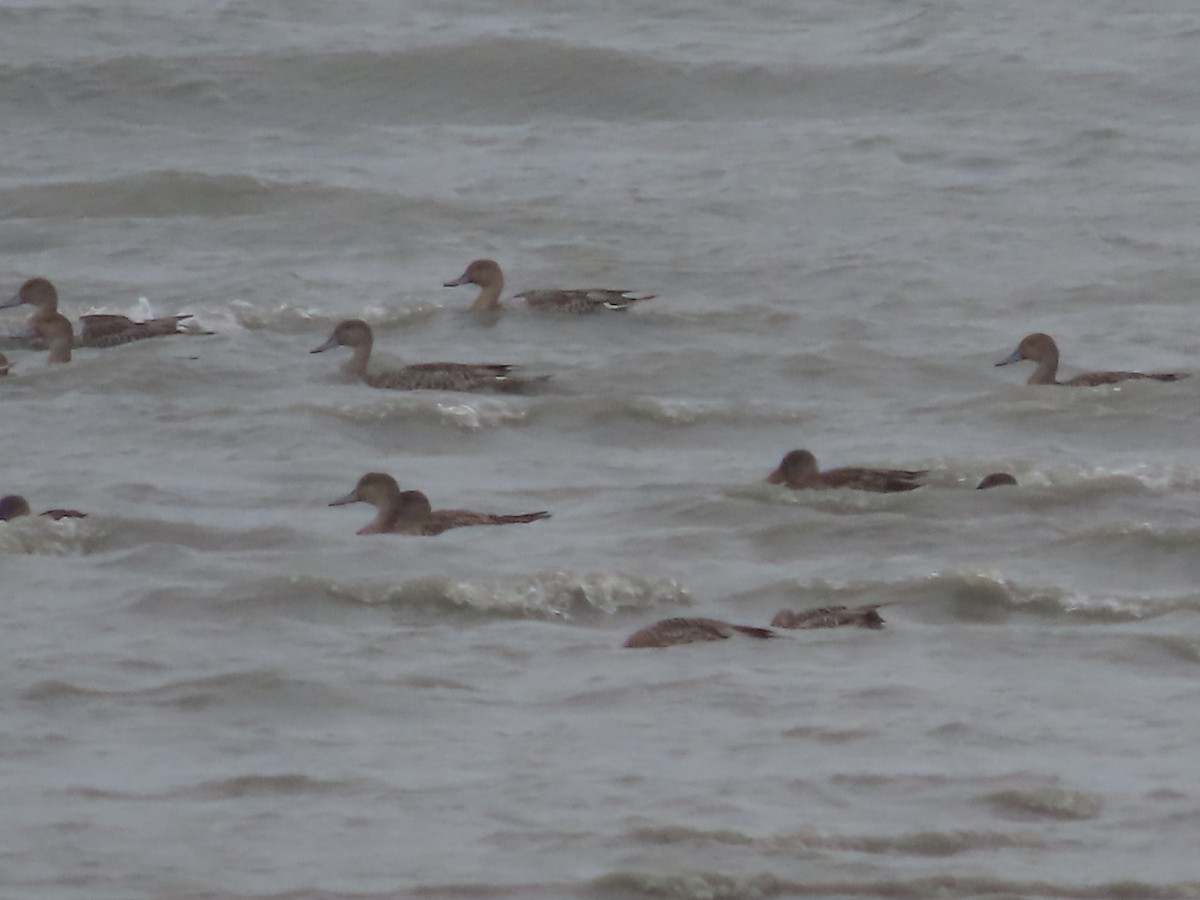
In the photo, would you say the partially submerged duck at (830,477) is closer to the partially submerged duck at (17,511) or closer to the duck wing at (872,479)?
the duck wing at (872,479)

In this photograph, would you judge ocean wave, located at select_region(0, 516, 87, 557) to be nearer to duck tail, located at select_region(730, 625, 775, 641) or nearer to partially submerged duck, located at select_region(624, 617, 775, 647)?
partially submerged duck, located at select_region(624, 617, 775, 647)

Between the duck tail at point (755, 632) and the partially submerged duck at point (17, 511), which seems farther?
the partially submerged duck at point (17, 511)

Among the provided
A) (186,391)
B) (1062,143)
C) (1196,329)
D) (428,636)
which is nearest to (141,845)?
(428,636)

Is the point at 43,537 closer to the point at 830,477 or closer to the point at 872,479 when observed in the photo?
the point at 830,477

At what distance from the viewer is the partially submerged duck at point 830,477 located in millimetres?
11445

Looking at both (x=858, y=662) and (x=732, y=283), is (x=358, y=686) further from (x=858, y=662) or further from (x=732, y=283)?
(x=732, y=283)

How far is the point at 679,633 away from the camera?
8.97 metres

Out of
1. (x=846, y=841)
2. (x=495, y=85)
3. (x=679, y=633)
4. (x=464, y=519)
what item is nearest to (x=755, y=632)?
(x=679, y=633)

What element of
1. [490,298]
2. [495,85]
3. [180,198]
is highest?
[495,85]

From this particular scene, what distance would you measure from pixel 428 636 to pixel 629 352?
5.87 meters

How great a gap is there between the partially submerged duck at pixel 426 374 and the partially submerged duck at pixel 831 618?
453 centimetres

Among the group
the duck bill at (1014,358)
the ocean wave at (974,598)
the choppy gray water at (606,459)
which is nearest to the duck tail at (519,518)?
the choppy gray water at (606,459)

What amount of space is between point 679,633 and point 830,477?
264 cm

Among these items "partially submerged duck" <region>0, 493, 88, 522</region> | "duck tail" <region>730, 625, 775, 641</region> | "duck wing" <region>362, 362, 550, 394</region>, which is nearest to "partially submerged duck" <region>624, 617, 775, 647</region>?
"duck tail" <region>730, 625, 775, 641</region>
